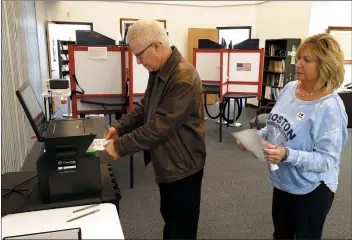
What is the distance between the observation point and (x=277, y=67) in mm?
6469

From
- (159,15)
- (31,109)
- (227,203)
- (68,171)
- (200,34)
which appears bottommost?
(227,203)

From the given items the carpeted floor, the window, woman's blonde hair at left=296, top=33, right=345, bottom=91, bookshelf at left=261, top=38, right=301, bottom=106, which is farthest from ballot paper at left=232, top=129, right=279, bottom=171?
the window

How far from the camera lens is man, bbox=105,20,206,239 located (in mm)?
1316

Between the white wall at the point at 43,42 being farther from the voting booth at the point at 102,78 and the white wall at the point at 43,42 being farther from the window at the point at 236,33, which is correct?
the window at the point at 236,33

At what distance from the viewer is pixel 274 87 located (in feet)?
21.5

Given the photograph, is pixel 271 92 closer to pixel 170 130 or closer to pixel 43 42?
pixel 43 42

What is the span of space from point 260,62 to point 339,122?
141 inches

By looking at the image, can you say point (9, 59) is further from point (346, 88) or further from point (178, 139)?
point (346, 88)

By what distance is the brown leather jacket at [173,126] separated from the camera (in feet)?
4.32

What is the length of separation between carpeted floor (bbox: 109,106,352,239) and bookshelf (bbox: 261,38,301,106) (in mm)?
2663

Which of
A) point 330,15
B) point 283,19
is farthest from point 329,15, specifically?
point 283,19

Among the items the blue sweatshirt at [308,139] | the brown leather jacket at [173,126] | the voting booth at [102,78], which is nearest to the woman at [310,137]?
the blue sweatshirt at [308,139]

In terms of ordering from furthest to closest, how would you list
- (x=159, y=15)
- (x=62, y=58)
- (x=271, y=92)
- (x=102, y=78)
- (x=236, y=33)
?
(x=236, y=33), (x=159, y=15), (x=62, y=58), (x=271, y=92), (x=102, y=78)

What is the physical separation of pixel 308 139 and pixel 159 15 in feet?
22.6
